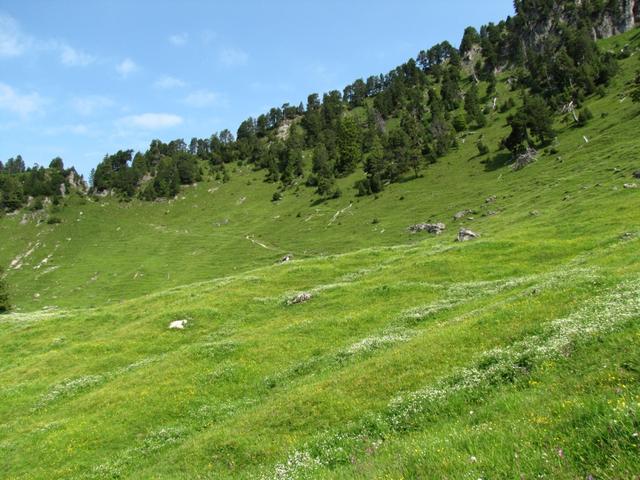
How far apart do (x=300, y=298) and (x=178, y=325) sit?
35.4 feet

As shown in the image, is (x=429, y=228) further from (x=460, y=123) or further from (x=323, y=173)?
(x=460, y=123)

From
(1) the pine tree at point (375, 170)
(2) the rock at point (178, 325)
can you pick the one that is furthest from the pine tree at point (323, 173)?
(2) the rock at point (178, 325)

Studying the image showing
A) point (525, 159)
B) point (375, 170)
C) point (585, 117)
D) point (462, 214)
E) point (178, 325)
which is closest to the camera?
point (178, 325)

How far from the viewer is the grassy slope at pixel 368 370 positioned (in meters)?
9.12

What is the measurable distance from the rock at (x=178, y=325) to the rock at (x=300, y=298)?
9.24 meters

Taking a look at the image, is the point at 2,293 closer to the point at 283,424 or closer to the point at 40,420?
the point at 40,420

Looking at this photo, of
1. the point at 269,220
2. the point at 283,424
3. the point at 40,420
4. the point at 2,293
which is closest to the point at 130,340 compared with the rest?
the point at 40,420

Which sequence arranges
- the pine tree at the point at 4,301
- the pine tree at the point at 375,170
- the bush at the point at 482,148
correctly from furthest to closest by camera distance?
1. the pine tree at the point at 375,170
2. the bush at the point at 482,148
3. the pine tree at the point at 4,301

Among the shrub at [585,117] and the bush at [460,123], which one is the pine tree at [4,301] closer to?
the shrub at [585,117]

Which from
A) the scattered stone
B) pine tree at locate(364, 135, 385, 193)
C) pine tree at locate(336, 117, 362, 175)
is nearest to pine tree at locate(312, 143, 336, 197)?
pine tree at locate(336, 117, 362, 175)

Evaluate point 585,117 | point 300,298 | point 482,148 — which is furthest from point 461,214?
point 300,298

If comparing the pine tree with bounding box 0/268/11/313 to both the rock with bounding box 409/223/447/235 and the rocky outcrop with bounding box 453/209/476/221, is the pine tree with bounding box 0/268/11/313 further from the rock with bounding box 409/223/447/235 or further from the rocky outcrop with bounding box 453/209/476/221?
the rocky outcrop with bounding box 453/209/476/221

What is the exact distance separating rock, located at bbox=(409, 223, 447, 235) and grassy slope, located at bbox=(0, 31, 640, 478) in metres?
27.6

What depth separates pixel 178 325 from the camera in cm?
3888
